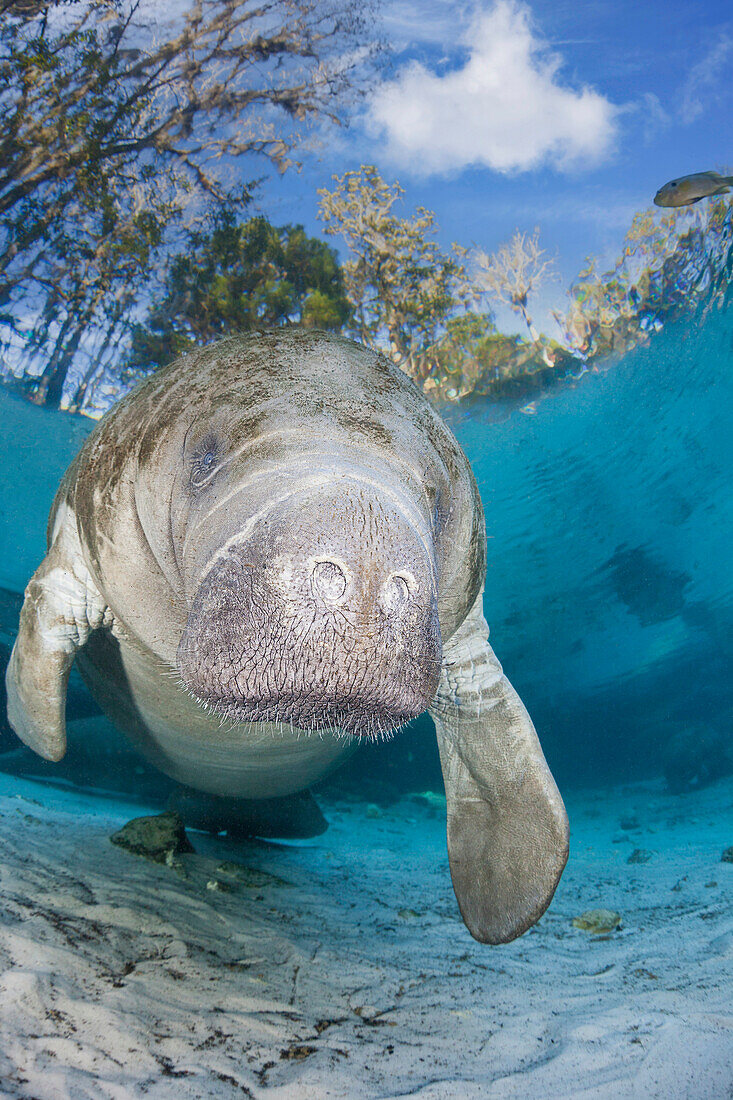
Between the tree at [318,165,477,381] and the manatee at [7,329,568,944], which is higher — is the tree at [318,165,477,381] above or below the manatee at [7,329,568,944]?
above

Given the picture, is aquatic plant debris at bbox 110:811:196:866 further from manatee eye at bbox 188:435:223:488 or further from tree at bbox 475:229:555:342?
tree at bbox 475:229:555:342

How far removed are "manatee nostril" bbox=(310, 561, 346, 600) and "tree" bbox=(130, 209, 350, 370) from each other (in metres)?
6.64

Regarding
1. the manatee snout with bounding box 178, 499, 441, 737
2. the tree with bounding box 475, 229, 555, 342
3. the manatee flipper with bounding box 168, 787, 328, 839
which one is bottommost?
the manatee flipper with bounding box 168, 787, 328, 839

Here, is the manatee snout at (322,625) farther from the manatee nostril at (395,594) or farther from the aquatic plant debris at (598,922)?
the aquatic plant debris at (598,922)

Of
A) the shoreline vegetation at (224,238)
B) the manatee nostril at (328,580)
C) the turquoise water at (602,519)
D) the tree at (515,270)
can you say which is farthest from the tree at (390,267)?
the manatee nostril at (328,580)

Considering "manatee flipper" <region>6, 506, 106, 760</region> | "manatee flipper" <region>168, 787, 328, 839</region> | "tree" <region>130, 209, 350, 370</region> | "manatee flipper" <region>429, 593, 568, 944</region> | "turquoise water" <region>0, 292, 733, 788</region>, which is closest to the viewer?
"manatee flipper" <region>429, 593, 568, 944</region>

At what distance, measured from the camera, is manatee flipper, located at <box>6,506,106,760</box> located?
9.99ft

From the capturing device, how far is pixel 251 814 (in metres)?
5.65

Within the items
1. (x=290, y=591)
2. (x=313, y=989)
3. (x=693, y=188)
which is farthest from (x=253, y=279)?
(x=313, y=989)

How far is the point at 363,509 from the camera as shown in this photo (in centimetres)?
154

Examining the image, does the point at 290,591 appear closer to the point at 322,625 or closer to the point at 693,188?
the point at 322,625

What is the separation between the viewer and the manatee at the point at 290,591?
56.8 inches

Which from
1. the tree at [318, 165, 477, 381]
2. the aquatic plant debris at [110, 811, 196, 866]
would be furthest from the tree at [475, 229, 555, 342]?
the aquatic plant debris at [110, 811, 196, 866]

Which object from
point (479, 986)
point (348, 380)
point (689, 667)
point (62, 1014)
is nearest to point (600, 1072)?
point (479, 986)
